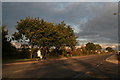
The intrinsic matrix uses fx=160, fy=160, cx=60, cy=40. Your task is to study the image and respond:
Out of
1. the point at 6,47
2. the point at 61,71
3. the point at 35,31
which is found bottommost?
the point at 61,71

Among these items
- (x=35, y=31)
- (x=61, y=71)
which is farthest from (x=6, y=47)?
(x=61, y=71)

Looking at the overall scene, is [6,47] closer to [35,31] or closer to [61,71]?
[35,31]

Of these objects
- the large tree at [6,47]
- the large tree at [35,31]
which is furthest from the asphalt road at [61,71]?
the large tree at [35,31]

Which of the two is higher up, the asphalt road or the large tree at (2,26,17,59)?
the large tree at (2,26,17,59)

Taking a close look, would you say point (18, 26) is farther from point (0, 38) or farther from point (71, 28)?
point (71, 28)

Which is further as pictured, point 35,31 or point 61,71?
point 35,31

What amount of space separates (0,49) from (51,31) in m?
12.4

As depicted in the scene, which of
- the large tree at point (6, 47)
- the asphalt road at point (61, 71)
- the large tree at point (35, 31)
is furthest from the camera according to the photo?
the large tree at point (35, 31)

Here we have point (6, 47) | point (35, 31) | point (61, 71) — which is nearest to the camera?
point (61, 71)

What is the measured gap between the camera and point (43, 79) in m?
9.43

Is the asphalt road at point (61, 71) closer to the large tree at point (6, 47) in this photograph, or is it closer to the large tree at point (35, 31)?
the large tree at point (6, 47)

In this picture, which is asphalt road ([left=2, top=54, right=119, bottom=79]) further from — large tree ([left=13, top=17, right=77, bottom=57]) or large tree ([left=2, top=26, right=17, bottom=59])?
large tree ([left=13, top=17, right=77, bottom=57])

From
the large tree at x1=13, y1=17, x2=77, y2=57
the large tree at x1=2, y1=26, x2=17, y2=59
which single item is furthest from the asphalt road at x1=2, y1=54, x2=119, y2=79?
the large tree at x1=13, y1=17, x2=77, y2=57

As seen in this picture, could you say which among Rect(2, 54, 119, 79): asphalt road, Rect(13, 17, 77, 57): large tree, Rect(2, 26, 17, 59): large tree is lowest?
Rect(2, 54, 119, 79): asphalt road
